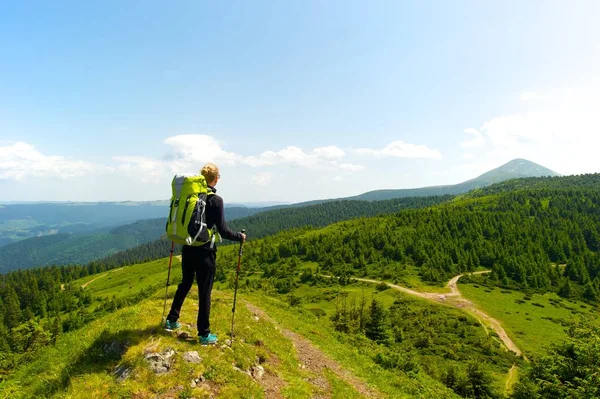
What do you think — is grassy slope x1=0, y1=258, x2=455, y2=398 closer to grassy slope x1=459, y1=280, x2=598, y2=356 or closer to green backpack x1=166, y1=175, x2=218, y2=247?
green backpack x1=166, y1=175, x2=218, y2=247

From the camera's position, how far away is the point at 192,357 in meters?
10.6

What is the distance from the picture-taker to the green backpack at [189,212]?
405 inches

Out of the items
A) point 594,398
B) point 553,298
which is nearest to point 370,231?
point 553,298

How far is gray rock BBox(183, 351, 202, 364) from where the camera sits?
34.3ft

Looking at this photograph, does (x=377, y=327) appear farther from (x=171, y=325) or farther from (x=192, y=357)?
(x=192, y=357)

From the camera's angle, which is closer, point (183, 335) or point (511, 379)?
point (183, 335)

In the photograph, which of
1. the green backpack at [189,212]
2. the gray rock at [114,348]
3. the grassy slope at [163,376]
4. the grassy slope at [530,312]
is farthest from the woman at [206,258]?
the grassy slope at [530,312]

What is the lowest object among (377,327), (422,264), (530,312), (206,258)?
(530,312)

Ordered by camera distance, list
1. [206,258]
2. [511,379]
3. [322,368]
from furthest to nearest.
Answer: [511,379]
[322,368]
[206,258]

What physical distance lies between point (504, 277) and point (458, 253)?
78.4ft

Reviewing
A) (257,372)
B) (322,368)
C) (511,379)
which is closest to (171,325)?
(257,372)

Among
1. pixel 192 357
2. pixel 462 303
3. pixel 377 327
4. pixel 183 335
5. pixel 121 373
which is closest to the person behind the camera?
pixel 121 373

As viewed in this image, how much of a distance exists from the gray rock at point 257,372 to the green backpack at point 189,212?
18.1 ft

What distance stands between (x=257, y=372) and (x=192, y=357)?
2970mm
